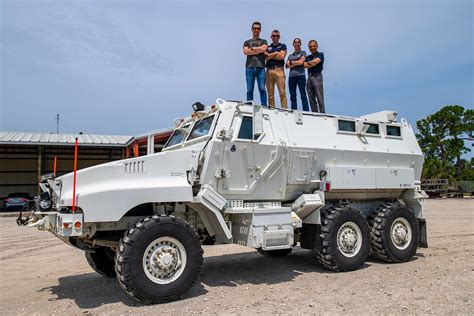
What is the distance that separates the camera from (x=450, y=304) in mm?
5723

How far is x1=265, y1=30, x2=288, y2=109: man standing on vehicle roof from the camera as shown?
9188mm

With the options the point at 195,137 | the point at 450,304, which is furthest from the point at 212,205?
the point at 450,304

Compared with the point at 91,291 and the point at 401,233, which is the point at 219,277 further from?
the point at 401,233

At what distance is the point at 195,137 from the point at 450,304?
474 centimetres

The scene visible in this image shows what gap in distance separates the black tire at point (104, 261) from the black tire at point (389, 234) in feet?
16.9

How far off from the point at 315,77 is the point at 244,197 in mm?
3883

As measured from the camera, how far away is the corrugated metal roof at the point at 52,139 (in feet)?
78.4

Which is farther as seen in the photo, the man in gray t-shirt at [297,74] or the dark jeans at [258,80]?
the man in gray t-shirt at [297,74]

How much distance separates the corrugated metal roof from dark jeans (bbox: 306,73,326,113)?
14290 mm

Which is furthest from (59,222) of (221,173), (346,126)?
(346,126)

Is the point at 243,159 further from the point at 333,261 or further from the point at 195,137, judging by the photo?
the point at 333,261

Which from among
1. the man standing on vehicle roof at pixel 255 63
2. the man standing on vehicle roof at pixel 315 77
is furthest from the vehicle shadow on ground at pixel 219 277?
the man standing on vehicle roof at pixel 315 77

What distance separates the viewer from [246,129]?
7477 mm

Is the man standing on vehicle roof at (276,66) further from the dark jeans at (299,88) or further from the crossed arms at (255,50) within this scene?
the dark jeans at (299,88)
